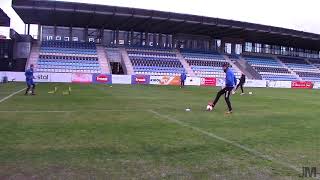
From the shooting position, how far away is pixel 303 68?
74.9 metres

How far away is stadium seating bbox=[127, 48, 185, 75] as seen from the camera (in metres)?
58.5

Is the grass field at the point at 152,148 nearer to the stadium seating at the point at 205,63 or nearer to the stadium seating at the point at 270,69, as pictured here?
the stadium seating at the point at 205,63

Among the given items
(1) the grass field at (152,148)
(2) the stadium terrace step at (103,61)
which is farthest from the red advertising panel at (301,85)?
(1) the grass field at (152,148)

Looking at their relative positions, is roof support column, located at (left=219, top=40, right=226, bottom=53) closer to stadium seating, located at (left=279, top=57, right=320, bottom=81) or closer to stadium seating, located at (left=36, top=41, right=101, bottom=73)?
stadium seating, located at (left=279, top=57, right=320, bottom=81)

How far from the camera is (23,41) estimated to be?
5928cm

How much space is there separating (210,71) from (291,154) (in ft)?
182

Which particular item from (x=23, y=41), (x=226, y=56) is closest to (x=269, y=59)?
(x=226, y=56)

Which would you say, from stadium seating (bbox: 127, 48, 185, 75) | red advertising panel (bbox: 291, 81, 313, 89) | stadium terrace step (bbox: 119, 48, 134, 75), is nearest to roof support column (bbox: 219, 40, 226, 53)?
stadium seating (bbox: 127, 48, 185, 75)

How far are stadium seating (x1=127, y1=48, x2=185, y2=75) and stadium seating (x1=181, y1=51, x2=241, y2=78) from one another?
2.19 m

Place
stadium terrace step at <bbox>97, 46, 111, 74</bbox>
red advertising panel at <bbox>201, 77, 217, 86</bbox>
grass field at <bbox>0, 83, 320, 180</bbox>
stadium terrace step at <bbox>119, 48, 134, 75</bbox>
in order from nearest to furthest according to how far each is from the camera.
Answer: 1. grass field at <bbox>0, 83, 320, 180</bbox>
2. red advertising panel at <bbox>201, 77, 217, 86</bbox>
3. stadium terrace step at <bbox>97, 46, 111, 74</bbox>
4. stadium terrace step at <bbox>119, 48, 134, 75</bbox>

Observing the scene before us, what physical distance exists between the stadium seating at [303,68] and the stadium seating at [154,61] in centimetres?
2151

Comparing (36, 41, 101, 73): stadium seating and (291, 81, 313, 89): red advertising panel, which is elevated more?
(36, 41, 101, 73): stadium seating
